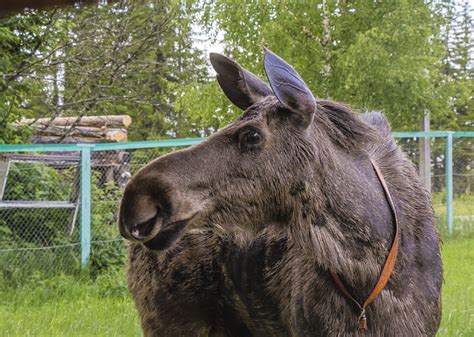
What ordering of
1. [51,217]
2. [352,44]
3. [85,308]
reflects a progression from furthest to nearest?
1. [352,44]
2. [51,217]
3. [85,308]

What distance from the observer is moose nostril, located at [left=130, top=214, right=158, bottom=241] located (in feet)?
7.36

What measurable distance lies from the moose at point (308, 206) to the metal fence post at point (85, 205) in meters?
5.15

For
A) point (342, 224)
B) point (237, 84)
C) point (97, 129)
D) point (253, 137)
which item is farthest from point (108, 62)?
point (342, 224)

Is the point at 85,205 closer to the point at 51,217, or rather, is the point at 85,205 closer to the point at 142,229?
the point at 51,217

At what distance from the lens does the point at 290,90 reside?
2506mm

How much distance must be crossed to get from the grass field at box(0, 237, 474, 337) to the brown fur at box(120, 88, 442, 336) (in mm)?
2632

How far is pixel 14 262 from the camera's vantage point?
7520 millimetres

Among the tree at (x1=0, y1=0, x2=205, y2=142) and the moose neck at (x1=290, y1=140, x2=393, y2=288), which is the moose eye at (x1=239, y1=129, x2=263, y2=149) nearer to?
the moose neck at (x1=290, y1=140, x2=393, y2=288)

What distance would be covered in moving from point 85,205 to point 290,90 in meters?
5.87

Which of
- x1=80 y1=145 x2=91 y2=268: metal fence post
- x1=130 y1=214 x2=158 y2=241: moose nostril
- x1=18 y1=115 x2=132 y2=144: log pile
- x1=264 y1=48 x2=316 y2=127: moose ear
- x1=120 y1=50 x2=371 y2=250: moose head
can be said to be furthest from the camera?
x1=18 y1=115 x2=132 y2=144: log pile

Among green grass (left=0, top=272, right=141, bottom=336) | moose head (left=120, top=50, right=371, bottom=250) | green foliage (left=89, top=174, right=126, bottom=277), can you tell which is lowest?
green grass (left=0, top=272, right=141, bottom=336)

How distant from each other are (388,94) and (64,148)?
204 inches

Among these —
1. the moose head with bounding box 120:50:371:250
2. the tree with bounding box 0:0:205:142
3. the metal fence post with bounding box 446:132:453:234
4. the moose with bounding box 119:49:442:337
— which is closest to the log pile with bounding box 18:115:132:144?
the tree with bounding box 0:0:205:142

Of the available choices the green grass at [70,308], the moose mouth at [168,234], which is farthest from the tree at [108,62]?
the green grass at [70,308]
